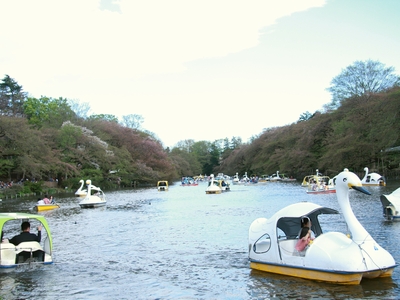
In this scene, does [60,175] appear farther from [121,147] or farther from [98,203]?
[98,203]

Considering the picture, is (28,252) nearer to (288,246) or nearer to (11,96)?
(288,246)

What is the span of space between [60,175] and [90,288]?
59998 mm

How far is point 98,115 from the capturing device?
103 meters

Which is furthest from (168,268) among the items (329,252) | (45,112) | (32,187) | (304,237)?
(45,112)

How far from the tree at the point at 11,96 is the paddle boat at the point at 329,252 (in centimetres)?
7922

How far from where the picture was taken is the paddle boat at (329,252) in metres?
10.2

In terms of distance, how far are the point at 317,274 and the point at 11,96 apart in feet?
292

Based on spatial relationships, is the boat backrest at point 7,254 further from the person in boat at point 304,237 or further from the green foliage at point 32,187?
the green foliage at point 32,187

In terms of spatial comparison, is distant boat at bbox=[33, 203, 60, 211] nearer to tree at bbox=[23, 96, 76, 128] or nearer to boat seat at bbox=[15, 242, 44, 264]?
boat seat at bbox=[15, 242, 44, 264]

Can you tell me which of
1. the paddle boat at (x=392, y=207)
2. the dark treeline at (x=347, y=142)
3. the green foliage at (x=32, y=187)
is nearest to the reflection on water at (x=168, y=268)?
the paddle boat at (x=392, y=207)

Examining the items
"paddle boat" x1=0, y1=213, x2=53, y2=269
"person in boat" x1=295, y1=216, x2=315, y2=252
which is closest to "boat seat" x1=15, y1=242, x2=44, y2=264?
"paddle boat" x1=0, y1=213, x2=53, y2=269

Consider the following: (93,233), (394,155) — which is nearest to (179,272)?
(93,233)

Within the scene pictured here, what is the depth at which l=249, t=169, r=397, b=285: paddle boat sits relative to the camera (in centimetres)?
1020

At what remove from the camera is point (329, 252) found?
10.5 metres
